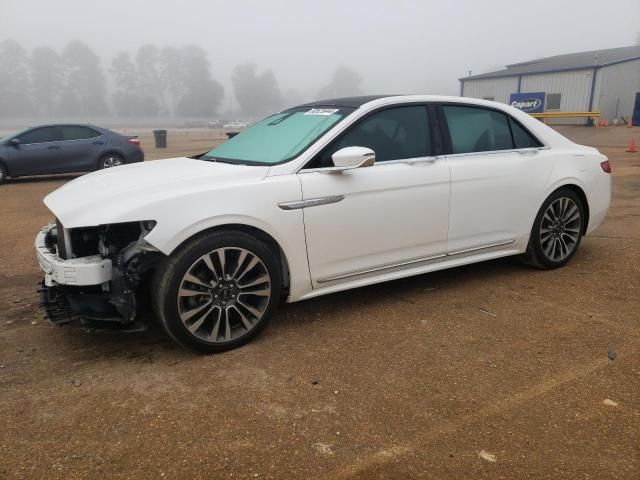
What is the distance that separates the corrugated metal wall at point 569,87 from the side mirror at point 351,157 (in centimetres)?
3627

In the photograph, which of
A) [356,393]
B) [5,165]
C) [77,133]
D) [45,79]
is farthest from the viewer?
[45,79]

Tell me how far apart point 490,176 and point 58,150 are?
10987 mm

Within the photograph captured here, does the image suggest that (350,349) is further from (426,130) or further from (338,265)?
(426,130)

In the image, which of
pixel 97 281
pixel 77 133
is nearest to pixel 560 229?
pixel 97 281

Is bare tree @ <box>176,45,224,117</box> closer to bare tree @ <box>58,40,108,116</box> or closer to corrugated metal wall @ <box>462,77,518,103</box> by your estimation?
bare tree @ <box>58,40,108,116</box>

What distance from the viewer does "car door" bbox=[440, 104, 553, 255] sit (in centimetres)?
409

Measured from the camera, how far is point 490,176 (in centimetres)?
419

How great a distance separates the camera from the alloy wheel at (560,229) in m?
4.63

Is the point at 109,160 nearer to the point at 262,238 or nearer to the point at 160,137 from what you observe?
the point at 262,238

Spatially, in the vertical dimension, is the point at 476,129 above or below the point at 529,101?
above

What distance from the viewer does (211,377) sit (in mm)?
2994

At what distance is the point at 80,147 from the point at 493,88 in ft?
121

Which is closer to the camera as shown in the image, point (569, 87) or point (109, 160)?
point (109, 160)

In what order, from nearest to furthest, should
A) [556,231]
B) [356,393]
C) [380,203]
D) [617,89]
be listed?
[356,393]
[380,203]
[556,231]
[617,89]
